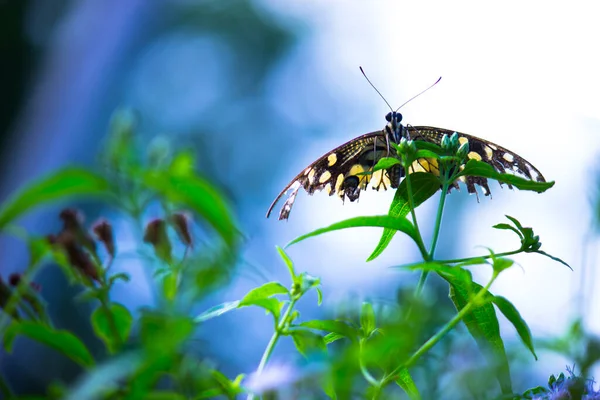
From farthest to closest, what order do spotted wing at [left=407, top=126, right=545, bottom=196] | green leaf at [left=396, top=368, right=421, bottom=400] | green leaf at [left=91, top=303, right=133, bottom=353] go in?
spotted wing at [left=407, top=126, right=545, bottom=196] < green leaf at [left=396, top=368, right=421, bottom=400] < green leaf at [left=91, top=303, right=133, bottom=353]

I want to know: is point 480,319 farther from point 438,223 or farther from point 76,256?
point 76,256

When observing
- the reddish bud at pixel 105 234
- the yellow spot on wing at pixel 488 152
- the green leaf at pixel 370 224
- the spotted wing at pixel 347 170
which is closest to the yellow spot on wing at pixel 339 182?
the spotted wing at pixel 347 170

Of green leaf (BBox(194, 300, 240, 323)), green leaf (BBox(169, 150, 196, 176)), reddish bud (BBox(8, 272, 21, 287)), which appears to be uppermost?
green leaf (BBox(169, 150, 196, 176))

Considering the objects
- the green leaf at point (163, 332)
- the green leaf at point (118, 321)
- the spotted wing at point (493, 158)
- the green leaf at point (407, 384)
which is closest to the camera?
the green leaf at point (163, 332)

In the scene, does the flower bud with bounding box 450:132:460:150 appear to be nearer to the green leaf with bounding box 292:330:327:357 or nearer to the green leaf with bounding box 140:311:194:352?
the green leaf with bounding box 292:330:327:357

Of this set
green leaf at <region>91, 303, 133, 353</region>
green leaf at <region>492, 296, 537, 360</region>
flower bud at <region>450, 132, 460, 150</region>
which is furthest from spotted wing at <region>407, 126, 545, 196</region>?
green leaf at <region>91, 303, 133, 353</region>

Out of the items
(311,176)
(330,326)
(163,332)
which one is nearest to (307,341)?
(330,326)

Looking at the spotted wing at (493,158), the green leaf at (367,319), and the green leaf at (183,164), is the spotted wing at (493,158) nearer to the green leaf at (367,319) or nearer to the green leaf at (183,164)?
the green leaf at (367,319)
